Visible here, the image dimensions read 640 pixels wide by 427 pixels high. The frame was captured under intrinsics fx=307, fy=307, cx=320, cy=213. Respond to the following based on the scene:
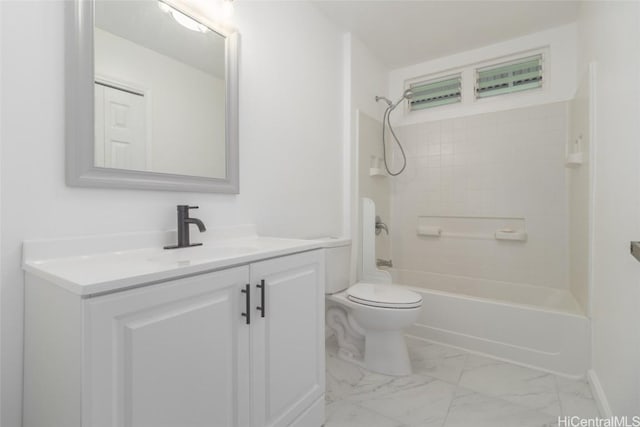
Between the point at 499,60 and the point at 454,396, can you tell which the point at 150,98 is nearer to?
the point at 454,396

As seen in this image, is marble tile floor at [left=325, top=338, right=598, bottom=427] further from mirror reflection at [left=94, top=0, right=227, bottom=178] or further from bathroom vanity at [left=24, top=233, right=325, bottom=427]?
mirror reflection at [left=94, top=0, right=227, bottom=178]

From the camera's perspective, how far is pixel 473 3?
2.12m

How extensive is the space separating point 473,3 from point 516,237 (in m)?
1.79

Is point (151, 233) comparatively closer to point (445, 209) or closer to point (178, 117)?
point (178, 117)

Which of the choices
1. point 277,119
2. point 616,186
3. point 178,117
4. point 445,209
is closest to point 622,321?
point 616,186

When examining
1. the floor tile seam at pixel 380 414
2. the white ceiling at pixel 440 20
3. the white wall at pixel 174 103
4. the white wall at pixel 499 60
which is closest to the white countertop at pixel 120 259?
the white wall at pixel 174 103

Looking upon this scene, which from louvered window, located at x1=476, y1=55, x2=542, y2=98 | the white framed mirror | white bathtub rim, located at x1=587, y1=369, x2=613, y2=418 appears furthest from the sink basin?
louvered window, located at x1=476, y1=55, x2=542, y2=98

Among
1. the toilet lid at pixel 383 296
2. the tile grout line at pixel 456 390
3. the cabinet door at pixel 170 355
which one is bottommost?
the tile grout line at pixel 456 390

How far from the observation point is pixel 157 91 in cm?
125

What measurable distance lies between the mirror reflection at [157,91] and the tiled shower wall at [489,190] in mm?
2123

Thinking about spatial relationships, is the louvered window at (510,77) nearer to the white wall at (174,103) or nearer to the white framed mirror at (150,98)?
the white framed mirror at (150,98)

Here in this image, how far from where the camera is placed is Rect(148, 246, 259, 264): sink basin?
103 cm

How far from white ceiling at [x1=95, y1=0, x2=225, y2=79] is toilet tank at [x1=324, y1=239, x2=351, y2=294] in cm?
116

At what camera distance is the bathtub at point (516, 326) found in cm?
183
